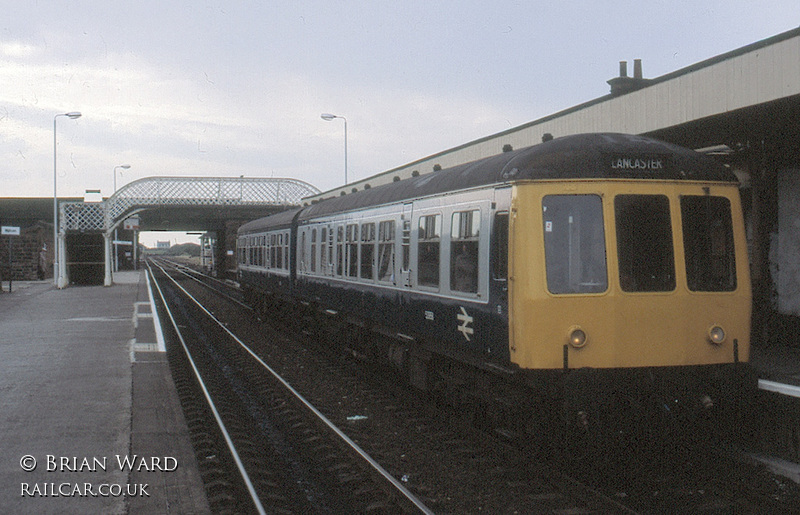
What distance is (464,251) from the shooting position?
7867 mm

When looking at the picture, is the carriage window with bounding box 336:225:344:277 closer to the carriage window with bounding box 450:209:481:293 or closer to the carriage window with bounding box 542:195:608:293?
the carriage window with bounding box 450:209:481:293

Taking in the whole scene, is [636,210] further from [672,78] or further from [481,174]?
[672,78]

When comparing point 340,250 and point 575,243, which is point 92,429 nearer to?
point 575,243

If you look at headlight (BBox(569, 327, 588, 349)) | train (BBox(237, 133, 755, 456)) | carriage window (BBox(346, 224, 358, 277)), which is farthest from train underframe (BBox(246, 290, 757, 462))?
carriage window (BBox(346, 224, 358, 277))

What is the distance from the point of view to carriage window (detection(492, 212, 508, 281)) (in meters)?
6.80

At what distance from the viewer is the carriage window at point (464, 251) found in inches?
298

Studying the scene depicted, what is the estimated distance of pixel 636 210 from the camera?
6711mm

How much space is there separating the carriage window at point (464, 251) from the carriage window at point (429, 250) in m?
0.47

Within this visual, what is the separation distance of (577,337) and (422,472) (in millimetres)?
1878

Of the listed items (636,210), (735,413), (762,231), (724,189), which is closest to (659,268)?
(636,210)

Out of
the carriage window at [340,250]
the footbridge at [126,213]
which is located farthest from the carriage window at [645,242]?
the footbridge at [126,213]

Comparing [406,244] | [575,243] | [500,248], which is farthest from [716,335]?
[406,244]

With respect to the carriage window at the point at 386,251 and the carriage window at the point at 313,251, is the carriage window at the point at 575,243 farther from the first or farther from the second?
the carriage window at the point at 313,251

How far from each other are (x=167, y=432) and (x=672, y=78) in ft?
23.8
